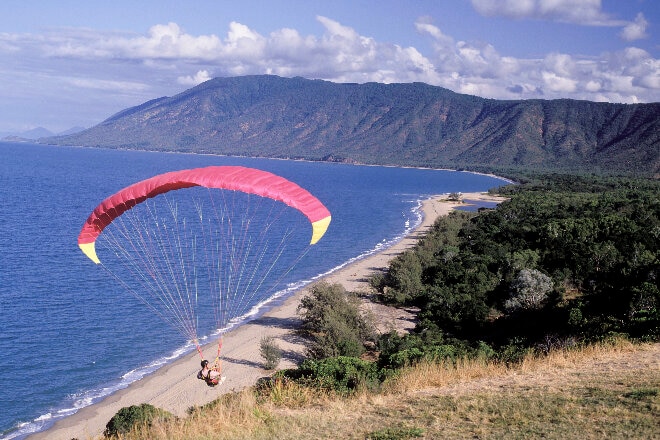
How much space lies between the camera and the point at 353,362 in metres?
15.5

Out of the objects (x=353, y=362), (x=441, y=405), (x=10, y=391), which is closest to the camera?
(x=441, y=405)

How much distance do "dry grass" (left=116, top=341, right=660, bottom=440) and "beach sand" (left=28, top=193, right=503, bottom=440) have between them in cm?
631

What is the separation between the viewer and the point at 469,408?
911 centimetres

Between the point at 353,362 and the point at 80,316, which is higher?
the point at 353,362

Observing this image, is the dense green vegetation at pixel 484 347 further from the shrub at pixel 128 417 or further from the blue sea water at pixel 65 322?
the blue sea water at pixel 65 322

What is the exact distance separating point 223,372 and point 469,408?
50.9 ft

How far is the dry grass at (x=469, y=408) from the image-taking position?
812 cm

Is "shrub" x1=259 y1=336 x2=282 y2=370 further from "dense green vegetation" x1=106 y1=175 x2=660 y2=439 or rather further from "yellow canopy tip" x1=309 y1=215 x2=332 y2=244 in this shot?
"yellow canopy tip" x1=309 y1=215 x2=332 y2=244

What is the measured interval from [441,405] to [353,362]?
20.5 feet

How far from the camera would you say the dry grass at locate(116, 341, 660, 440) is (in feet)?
26.6

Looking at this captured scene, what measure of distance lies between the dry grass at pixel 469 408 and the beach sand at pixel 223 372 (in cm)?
631

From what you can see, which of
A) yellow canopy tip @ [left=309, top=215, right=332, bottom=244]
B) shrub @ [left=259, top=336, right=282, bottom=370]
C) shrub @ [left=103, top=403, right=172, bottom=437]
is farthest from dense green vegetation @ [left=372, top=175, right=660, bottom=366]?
shrub @ [left=103, top=403, right=172, bottom=437]

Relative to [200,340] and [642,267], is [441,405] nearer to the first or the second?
[642,267]

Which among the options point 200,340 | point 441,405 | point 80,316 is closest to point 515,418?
point 441,405
